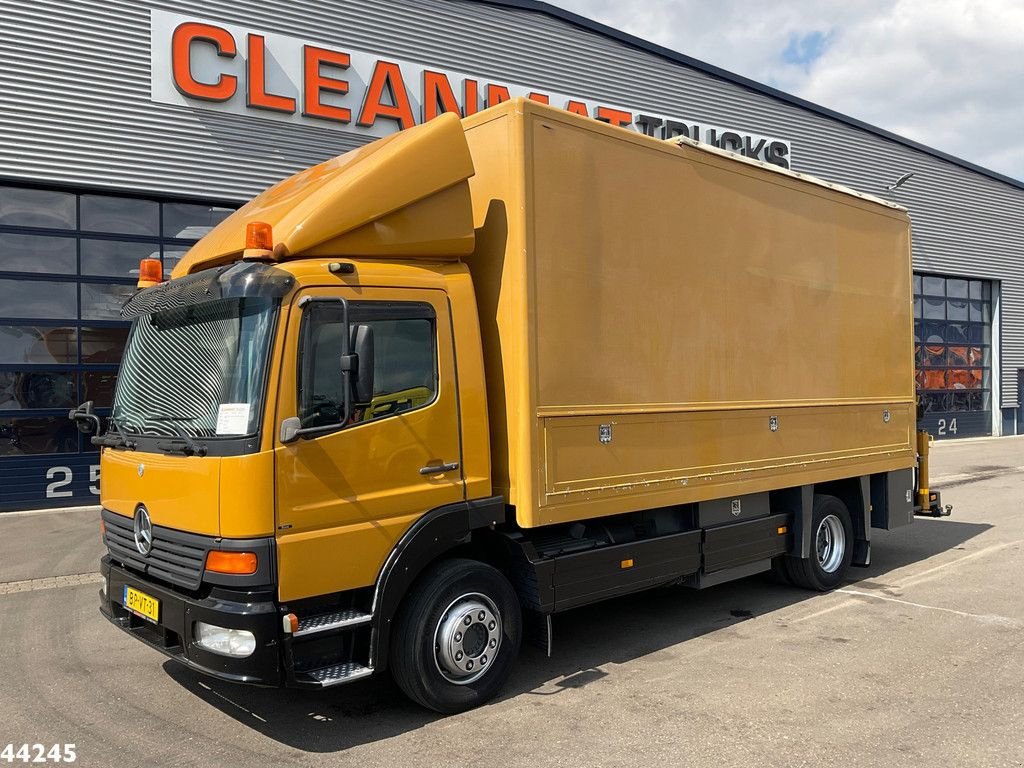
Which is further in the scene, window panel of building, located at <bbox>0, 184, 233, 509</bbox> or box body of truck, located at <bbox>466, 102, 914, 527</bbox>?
window panel of building, located at <bbox>0, 184, 233, 509</bbox>

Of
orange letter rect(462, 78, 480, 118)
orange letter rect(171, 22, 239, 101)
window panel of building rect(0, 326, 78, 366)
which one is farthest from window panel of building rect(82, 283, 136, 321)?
orange letter rect(462, 78, 480, 118)

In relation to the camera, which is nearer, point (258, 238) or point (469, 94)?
point (258, 238)

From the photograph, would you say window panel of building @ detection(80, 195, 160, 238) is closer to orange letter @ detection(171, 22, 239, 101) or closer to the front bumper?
orange letter @ detection(171, 22, 239, 101)

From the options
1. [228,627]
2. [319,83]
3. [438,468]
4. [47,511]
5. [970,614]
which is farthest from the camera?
[319,83]

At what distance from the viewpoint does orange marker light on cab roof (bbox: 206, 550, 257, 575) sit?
3.96 m

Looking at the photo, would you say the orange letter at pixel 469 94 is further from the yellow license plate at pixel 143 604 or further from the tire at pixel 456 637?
the yellow license plate at pixel 143 604

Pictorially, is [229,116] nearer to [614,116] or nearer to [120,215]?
[120,215]

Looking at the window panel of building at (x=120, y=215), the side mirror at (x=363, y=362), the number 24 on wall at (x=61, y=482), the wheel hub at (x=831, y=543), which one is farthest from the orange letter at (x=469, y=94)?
the side mirror at (x=363, y=362)

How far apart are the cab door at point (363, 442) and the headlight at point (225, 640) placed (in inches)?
10.4

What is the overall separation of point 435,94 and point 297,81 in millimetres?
2481

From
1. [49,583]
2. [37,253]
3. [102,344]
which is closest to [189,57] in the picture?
[37,253]

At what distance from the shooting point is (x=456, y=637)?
4.66 meters

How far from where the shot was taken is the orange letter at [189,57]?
12484mm

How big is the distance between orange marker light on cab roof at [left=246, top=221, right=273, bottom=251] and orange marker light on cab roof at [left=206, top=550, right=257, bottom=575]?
1.55 m
